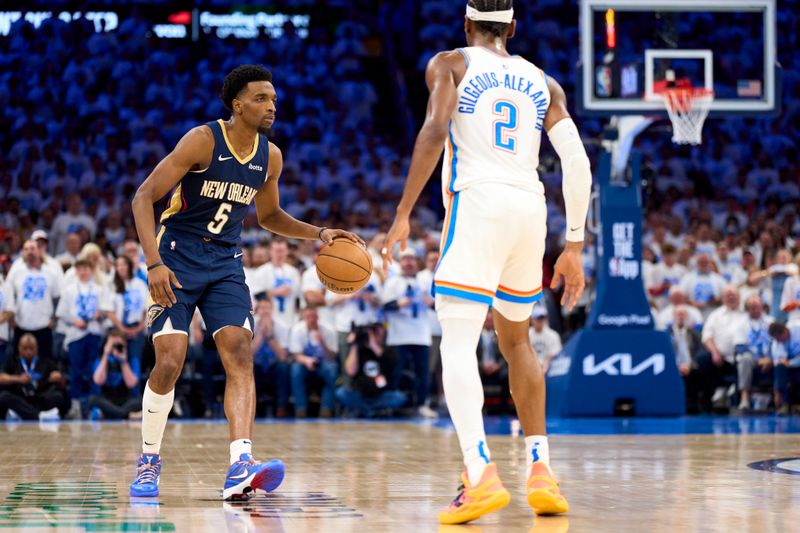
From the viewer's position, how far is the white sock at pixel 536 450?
17.6 feet

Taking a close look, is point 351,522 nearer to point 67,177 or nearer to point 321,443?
point 321,443

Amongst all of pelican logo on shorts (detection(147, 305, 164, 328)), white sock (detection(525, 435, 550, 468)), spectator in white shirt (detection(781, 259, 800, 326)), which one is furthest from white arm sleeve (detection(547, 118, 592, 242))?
spectator in white shirt (detection(781, 259, 800, 326))

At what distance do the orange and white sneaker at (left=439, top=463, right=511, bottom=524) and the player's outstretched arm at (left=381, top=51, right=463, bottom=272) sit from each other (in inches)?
39.0

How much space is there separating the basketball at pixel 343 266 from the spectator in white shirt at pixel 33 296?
8.60 meters

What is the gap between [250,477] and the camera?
581 cm

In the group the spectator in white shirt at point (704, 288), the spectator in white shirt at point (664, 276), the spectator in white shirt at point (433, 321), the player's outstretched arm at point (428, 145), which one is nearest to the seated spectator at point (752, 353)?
the spectator in white shirt at point (704, 288)

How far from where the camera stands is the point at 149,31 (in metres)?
23.2

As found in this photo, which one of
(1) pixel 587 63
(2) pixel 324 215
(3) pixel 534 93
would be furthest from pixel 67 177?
(3) pixel 534 93

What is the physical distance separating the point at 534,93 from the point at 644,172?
8505mm

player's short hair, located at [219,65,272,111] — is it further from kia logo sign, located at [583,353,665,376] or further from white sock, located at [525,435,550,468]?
kia logo sign, located at [583,353,665,376]

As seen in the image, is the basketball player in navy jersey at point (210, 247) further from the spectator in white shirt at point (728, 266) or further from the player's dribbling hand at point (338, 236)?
the spectator in white shirt at point (728, 266)

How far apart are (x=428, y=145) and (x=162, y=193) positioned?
5.07 ft

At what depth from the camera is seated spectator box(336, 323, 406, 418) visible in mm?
14258

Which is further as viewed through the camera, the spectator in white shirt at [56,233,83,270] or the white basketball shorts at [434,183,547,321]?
the spectator in white shirt at [56,233,83,270]
